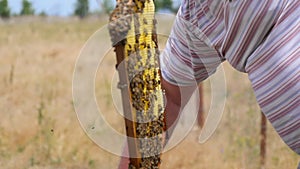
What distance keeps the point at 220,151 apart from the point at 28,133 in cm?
154

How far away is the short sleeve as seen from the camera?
1.70m

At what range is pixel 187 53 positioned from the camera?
1.84 meters

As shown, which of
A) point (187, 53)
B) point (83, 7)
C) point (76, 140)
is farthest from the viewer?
point (83, 7)

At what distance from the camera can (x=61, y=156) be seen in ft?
13.3

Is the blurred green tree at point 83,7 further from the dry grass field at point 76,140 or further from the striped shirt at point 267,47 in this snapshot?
the striped shirt at point 267,47

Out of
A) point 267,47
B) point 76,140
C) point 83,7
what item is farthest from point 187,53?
point 83,7

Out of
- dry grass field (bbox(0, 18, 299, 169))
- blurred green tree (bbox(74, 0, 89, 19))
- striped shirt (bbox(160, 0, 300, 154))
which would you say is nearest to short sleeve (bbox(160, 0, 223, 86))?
striped shirt (bbox(160, 0, 300, 154))

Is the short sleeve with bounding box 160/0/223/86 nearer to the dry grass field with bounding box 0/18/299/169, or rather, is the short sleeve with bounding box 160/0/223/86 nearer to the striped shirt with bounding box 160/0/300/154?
the striped shirt with bounding box 160/0/300/154

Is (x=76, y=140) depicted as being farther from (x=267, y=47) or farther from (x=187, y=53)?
(x=267, y=47)

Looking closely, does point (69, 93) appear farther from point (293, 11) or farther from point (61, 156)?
point (293, 11)

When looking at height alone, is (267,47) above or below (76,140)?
above

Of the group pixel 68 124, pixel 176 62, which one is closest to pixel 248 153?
pixel 68 124

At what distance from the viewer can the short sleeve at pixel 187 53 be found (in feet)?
5.58

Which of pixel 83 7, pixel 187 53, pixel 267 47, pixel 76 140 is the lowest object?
pixel 83 7
